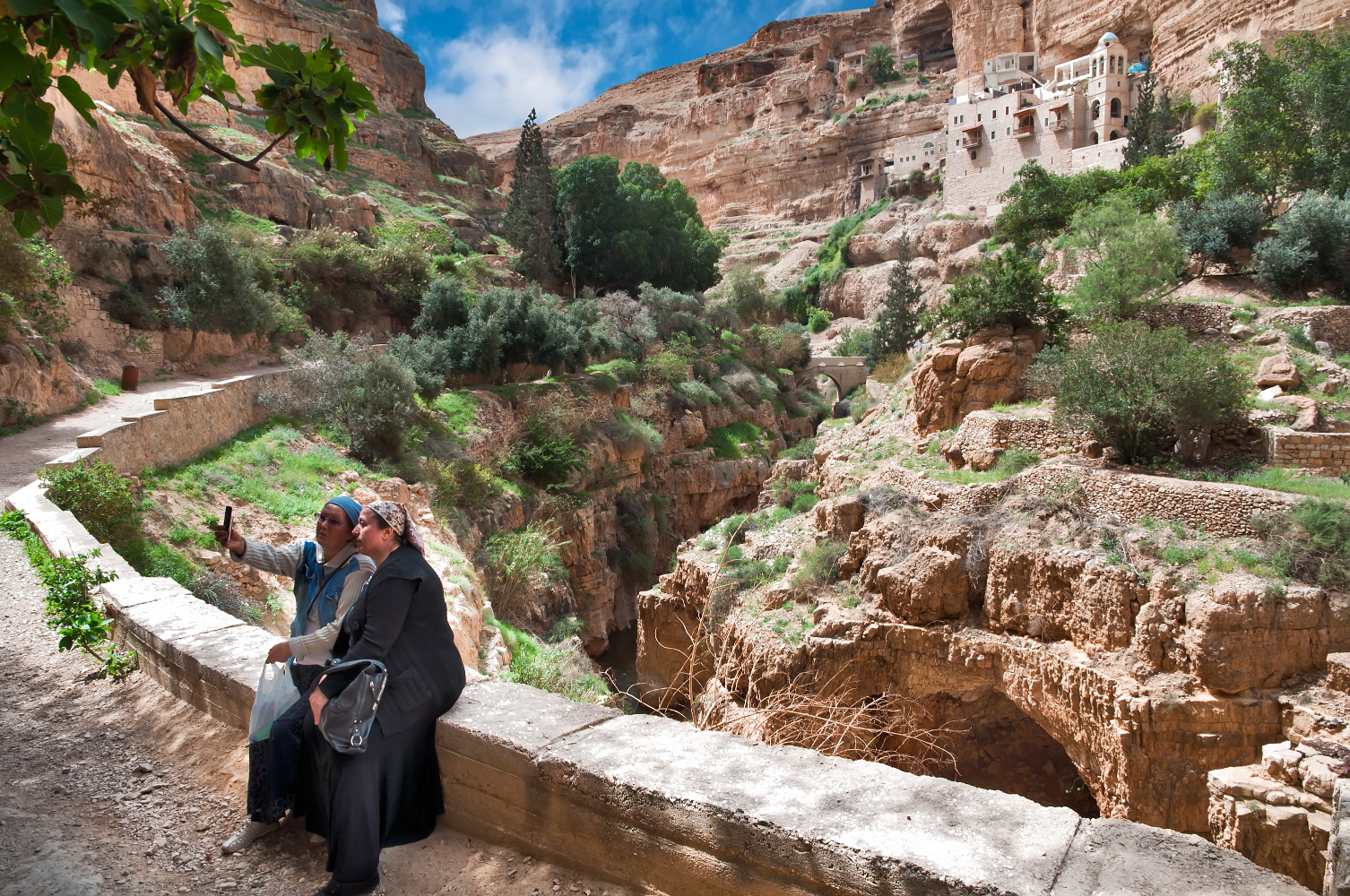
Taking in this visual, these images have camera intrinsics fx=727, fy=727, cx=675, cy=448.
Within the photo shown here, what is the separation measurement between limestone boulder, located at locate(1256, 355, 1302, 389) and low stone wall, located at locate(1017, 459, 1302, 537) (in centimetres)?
421

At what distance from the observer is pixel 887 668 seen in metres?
10.9

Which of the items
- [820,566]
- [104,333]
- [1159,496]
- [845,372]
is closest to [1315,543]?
[1159,496]

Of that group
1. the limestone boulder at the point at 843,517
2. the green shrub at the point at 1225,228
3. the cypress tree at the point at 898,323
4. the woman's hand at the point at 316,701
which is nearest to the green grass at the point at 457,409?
the limestone boulder at the point at 843,517

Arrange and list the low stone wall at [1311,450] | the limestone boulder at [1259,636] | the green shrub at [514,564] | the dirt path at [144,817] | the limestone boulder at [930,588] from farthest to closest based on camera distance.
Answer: the green shrub at [514,564], the low stone wall at [1311,450], the limestone boulder at [930,588], the limestone boulder at [1259,636], the dirt path at [144,817]

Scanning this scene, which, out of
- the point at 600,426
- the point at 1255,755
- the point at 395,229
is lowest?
the point at 1255,755

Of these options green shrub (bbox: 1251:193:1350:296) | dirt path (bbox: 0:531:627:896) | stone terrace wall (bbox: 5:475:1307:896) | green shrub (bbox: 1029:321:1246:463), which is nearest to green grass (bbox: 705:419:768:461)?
green shrub (bbox: 1029:321:1246:463)

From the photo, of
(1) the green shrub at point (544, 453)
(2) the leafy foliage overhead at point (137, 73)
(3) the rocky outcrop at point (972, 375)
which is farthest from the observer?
(1) the green shrub at point (544, 453)

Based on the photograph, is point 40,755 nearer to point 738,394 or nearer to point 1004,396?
point 1004,396

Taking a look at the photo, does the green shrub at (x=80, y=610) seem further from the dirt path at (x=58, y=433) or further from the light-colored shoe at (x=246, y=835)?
the dirt path at (x=58, y=433)

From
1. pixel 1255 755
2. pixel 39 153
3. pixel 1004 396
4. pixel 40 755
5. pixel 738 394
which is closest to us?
pixel 39 153

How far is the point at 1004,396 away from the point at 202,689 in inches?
549

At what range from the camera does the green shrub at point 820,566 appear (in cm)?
1222

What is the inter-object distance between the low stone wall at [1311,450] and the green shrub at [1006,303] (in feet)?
15.4

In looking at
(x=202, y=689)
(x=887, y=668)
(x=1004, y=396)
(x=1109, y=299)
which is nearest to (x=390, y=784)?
(x=202, y=689)
